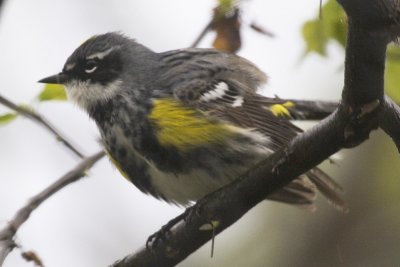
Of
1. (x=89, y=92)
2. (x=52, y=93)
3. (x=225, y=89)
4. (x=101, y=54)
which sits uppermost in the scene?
(x=52, y=93)

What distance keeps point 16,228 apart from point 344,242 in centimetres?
483

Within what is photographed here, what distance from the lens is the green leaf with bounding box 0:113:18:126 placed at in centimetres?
443

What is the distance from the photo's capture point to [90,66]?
5559 millimetres

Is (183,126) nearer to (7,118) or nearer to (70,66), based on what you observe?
(7,118)

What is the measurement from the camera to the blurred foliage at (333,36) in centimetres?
437

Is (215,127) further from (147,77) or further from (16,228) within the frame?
(16,228)

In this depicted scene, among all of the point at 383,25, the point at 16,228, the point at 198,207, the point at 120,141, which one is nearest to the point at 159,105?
the point at 120,141

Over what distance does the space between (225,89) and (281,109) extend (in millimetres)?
345

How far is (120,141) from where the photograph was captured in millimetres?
4945

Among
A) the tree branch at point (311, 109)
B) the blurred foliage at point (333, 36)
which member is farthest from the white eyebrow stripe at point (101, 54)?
the blurred foliage at point (333, 36)

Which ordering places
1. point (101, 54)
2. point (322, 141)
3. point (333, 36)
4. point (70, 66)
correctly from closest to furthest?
point (322, 141)
point (333, 36)
point (70, 66)
point (101, 54)

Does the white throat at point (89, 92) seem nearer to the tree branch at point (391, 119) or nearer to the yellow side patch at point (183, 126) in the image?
the yellow side patch at point (183, 126)

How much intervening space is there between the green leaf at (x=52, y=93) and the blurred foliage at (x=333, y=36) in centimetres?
138

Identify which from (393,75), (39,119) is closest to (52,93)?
(39,119)
